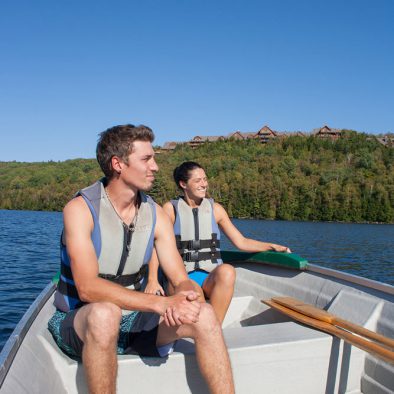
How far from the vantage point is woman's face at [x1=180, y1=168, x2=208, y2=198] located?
123 inches

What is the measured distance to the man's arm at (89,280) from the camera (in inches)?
64.8

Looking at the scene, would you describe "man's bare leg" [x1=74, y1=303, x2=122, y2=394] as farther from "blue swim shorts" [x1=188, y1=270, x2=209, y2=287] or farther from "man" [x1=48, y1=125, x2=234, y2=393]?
"blue swim shorts" [x1=188, y1=270, x2=209, y2=287]

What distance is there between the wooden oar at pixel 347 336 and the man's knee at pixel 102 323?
1.04 m

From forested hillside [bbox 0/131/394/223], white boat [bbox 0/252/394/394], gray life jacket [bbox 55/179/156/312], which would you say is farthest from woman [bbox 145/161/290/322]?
forested hillside [bbox 0/131/394/223]

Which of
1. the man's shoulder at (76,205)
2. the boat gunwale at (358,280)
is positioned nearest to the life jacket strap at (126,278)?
the man's shoulder at (76,205)

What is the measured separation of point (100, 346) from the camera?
1521mm

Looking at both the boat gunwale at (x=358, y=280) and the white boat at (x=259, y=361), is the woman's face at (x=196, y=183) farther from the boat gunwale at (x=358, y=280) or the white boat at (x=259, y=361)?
the white boat at (x=259, y=361)

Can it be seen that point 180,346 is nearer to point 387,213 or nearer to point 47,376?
point 47,376

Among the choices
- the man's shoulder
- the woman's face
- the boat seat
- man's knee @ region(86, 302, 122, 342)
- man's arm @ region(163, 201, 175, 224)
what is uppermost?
the woman's face

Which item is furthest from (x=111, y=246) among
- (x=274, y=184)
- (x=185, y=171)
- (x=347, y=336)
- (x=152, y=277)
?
(x=274, y=184)

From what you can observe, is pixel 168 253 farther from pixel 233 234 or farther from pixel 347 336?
pixel 233 234

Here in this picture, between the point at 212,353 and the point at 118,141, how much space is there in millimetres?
941

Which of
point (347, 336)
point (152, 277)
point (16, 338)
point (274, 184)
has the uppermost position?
point (274, 184)

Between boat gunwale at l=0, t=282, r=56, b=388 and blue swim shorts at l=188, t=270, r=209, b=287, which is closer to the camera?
boat gunwale at l=0, t=282, r=56, b=388
